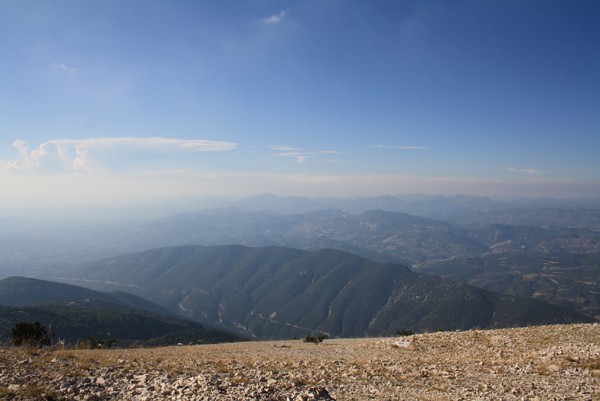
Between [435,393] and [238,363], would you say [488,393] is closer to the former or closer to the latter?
[435,393]

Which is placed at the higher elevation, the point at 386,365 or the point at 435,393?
the point at 435,393

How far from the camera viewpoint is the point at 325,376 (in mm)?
13141

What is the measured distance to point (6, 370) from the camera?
11328 mm

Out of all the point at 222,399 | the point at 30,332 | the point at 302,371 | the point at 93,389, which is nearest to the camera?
the point at 222,399

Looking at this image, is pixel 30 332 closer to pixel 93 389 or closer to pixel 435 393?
pixel 93 389

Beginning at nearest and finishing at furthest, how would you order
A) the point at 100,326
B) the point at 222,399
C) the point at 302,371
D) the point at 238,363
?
the point at 222,399 < the point at 302,371 < the point at 238,363 < the point at 100,326

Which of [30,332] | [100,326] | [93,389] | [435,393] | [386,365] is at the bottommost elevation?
[100,326]

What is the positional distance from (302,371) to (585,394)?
30.7 feet

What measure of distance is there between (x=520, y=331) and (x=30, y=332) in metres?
32.9

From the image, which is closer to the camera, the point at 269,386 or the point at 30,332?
the point at 269,386

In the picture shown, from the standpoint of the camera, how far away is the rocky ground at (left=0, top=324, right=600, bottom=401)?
10141 mm

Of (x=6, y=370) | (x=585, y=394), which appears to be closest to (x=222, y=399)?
(x=6, y=370)

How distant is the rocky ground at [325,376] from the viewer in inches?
399

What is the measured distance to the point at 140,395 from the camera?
32.6 feet
